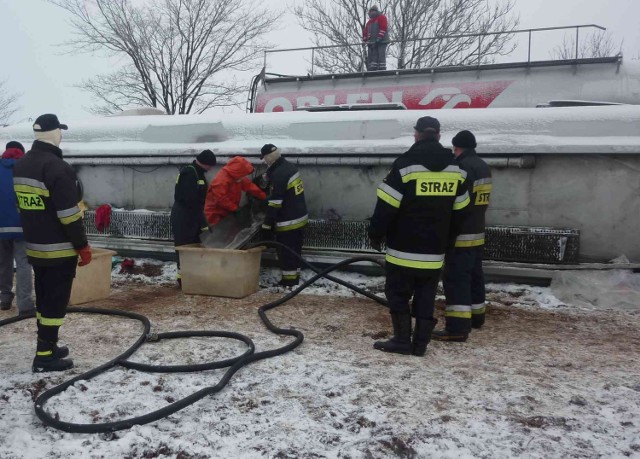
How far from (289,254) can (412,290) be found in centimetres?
235

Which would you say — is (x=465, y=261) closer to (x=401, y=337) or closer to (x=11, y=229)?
(x=401, y=337)

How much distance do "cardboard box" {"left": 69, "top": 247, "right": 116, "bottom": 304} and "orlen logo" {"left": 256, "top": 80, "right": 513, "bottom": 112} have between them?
3843 millimetres

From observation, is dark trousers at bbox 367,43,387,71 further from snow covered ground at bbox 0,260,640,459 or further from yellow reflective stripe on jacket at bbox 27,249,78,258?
yellow reflective stripe on jacket at bbox 27,249,78,258

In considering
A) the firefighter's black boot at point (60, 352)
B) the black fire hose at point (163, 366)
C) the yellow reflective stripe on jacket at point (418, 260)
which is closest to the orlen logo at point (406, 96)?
the black fire hose at point (163, 366)

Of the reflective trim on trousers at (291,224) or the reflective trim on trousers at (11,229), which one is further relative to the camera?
the reflective trim on trousers at (291,224)

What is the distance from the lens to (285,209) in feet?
19.6

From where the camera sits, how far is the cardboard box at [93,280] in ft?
17.6

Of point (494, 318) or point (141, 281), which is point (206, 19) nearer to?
point (141, 281)

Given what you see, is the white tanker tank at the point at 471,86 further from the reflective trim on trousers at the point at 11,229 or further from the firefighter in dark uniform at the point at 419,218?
the reflective trim on trousers at the point at 11,229

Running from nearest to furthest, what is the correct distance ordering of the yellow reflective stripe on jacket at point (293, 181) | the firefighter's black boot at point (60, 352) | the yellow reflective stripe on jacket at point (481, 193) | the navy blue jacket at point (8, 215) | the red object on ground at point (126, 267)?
the firefighter's black boot at point (60, 352) < the yellow reflective stripe on jacket at point (481, 193) < the navy blue jacket at point (8, 215) < the yellow reflective stripe on jacket at point (293, 181) < the red object on ground at point (126, 267)

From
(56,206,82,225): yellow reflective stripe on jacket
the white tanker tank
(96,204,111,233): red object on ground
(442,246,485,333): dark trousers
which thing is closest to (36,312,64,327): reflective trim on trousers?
(56,206,82,225): yellow reflective stripe on jacket

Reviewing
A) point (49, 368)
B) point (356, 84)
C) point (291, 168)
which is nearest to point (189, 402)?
point (49, 368)

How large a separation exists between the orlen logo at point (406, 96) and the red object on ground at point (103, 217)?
9.17ft

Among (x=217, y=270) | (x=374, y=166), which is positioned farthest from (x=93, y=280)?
(x=374, y=166)
